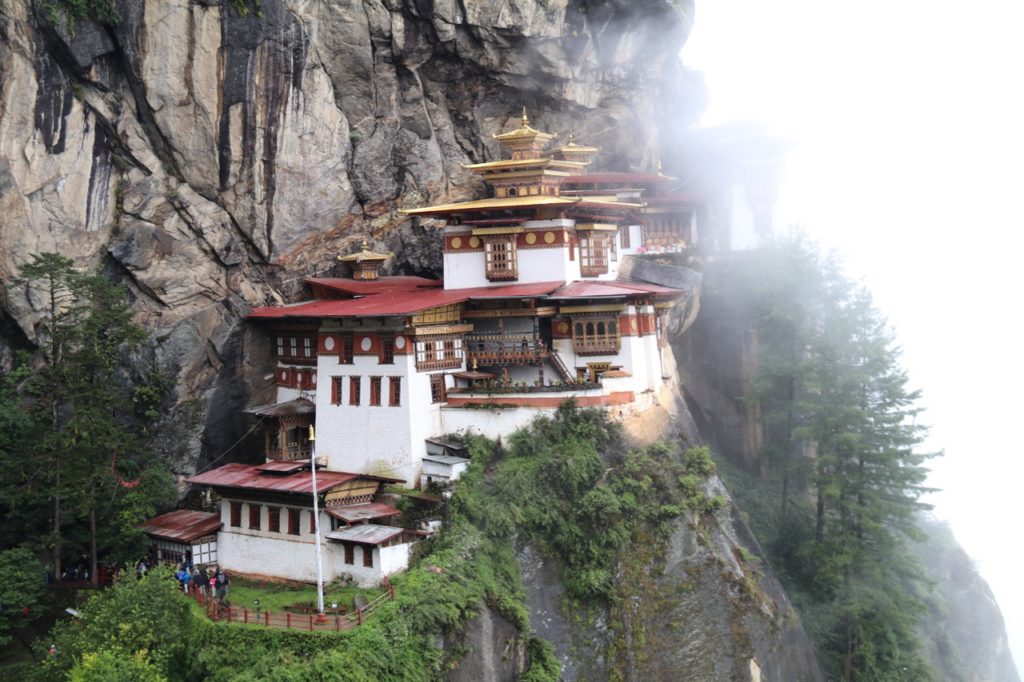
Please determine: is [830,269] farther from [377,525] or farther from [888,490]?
[377,525]

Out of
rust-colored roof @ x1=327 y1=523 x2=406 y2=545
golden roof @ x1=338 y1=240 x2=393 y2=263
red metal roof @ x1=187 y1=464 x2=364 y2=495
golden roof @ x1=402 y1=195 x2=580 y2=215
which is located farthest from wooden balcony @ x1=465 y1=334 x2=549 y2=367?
rust-colored roof @ x1=327 y1=523 x2=406 y2=545

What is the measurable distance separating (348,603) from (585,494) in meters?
7.77

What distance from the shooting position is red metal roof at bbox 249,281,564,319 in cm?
3183

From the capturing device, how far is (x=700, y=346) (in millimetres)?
42469

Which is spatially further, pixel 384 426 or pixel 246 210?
pixel 246 210

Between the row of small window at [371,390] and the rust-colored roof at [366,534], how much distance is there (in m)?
5.39

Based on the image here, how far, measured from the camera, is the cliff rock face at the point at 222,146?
106ft

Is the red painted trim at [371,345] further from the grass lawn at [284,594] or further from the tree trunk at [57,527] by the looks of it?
the tree trunk at [57,527]

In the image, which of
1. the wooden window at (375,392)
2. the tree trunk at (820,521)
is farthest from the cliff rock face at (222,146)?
the tree trunk at (820,521)

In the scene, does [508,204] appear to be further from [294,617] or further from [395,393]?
[294,617]

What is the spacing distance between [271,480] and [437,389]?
6480 mm

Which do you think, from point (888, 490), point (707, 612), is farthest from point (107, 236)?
point (888, 490)

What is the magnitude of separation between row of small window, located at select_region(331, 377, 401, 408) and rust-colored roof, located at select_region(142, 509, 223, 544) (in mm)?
5358

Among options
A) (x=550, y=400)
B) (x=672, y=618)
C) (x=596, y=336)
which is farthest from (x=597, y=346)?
(x=672, y=618)
